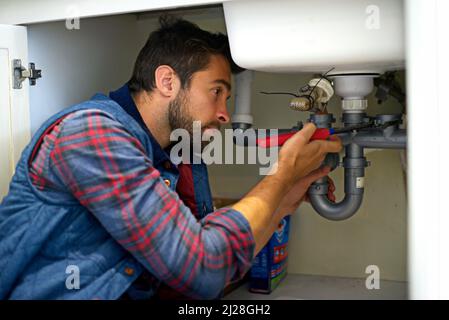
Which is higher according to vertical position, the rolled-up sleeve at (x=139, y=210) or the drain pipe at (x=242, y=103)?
the drain pipe at (x=242, y=103)

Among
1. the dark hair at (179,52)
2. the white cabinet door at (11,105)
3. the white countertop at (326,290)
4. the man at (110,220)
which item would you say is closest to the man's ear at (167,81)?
the dark hair at (179,52)

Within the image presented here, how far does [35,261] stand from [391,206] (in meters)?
0.87

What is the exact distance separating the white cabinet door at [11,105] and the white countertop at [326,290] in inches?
23.6

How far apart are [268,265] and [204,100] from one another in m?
0.47

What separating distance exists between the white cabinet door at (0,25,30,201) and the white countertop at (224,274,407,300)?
23.6 inches

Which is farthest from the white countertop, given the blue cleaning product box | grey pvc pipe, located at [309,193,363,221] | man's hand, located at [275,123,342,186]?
man's hand, located at [275,123,342,186]

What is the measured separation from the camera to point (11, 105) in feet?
3.25

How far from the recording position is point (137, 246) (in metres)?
0.76

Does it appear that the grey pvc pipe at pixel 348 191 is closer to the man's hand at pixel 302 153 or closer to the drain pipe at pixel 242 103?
the man's hand at pixel 302 153

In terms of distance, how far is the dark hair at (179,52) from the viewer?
1077mm

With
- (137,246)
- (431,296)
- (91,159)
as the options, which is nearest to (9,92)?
(91,159)

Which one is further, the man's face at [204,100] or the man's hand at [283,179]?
the man's face at [204,100]

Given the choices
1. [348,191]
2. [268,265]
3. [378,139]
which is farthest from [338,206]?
[268,265]

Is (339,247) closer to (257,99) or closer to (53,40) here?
(257,99)
